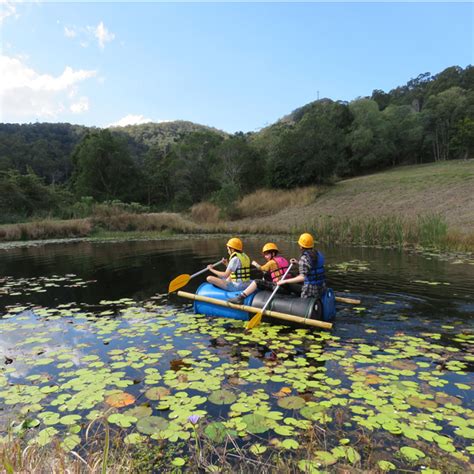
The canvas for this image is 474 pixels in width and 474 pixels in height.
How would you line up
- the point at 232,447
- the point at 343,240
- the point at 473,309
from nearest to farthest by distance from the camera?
1. the point at 232,447
2. the point at 473,309
3. the point at 343,240

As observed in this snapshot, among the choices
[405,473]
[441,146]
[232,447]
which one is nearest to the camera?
[405,473]

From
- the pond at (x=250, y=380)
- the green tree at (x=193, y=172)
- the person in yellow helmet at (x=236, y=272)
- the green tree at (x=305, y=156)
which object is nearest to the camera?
the pond at (x=250, y=380)

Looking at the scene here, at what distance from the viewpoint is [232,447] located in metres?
3.46

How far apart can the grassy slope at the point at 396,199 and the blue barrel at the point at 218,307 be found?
19451 mm

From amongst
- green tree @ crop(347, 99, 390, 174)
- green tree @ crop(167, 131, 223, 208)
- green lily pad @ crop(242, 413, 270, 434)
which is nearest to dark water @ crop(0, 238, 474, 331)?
green lily pad @ crop(242, 413, 270, 434)

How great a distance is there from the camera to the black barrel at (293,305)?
21.1 feet

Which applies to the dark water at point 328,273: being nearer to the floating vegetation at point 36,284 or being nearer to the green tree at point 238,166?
the floating vegetation at point 36,284

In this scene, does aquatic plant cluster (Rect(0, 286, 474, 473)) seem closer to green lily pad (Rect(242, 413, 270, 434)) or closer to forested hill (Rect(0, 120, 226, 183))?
green lily pad (Rect(242, 413, 270, 434))

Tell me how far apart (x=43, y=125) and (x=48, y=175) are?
26542mm

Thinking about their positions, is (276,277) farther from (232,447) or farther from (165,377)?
(232,447)

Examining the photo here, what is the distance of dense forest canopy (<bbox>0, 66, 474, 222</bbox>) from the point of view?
1550 inches

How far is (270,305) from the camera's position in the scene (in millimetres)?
6836

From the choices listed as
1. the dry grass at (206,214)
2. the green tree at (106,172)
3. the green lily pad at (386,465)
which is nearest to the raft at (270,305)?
the green lily pad at (386,465)

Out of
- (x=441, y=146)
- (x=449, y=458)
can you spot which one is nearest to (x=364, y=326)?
(x=449, y=458)
